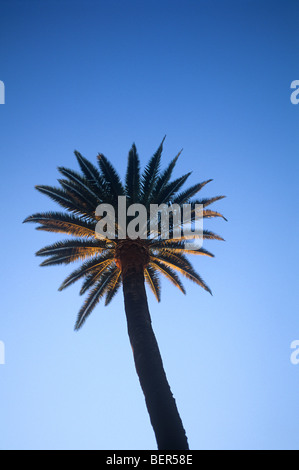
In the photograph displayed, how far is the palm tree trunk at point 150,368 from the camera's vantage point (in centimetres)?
650

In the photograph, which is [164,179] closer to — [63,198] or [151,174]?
[151,174]

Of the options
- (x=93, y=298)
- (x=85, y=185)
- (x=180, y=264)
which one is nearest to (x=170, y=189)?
(x=180, y=264)

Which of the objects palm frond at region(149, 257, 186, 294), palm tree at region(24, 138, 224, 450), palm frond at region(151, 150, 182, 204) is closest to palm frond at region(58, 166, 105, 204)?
palm tree at region(24, 138, 224, 450)

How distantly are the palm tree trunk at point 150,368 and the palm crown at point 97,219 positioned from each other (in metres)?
1.15

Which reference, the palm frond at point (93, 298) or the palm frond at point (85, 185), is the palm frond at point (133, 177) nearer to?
the palm frond at point (85, 185)

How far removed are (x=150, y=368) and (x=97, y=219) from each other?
17.7 feet

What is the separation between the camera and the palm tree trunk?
21.3 feet

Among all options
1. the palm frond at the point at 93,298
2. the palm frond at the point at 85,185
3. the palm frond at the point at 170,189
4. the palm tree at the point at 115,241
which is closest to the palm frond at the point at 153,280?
the palm tree at the point at 115,241

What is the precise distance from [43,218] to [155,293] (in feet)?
18.0

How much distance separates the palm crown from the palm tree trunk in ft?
3.78

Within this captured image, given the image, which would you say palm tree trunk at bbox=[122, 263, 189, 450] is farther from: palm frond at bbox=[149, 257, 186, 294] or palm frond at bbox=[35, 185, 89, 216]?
palm frond at bbox=[35, 185, 89, 216]

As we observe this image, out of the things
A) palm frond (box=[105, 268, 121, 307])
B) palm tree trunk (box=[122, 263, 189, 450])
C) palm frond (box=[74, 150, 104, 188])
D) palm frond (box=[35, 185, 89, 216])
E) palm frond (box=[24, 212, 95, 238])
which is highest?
palm frond (box=[74, 150, 104, 188])
